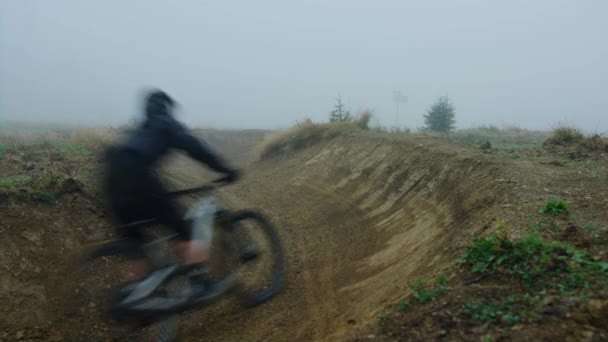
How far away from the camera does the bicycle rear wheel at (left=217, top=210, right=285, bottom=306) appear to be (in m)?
5.07

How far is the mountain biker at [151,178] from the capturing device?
378 centimetres

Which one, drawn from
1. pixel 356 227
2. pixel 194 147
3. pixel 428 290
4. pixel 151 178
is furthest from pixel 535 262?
pixel 356 227

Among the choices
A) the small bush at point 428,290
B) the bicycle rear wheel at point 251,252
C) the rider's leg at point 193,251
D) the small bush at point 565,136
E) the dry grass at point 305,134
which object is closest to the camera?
the small bush at point 428,290

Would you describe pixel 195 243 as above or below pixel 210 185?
below

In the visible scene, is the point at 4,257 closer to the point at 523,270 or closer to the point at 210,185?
the point at 210,185

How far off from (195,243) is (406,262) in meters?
2.82

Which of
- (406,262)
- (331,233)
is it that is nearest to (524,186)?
(406,262)

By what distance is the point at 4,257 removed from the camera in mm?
5445

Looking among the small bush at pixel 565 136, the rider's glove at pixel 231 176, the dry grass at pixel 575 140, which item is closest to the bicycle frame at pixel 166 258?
the rider's glove at pixel 231 176

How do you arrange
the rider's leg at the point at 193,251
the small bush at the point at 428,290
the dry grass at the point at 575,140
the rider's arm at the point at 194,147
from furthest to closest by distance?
1. the dry grass at the point at 575,140
2. the rider's leg at the point at 193,251
3. the rider's arm at the point at 194,147
4. the small bush at the point at 428,290

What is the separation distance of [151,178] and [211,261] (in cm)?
137

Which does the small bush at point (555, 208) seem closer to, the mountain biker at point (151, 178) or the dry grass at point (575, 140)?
the mountain biker at point (151, 178)

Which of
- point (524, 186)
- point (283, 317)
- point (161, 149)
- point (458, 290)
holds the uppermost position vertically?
point (161, 149)

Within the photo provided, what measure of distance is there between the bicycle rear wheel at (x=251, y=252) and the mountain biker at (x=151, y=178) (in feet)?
1.84
